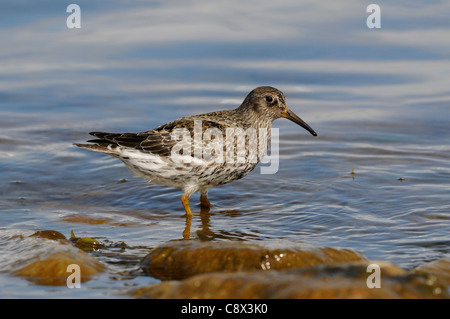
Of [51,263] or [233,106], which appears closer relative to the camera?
[51,263]

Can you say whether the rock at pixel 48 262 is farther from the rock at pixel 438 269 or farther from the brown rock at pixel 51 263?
the rock at pixel 438 269

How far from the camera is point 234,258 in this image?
6172mm

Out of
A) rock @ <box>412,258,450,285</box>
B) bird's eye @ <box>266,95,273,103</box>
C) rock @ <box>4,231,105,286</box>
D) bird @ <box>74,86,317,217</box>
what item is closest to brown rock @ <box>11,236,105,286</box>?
rock @ <box>4,231,105,286</box>

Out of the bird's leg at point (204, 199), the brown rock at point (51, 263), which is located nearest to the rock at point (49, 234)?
the brown rock at point (51, 263)

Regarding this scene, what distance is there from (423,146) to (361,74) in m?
3.55

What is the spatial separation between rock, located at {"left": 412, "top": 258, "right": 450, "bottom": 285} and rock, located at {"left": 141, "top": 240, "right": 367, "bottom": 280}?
1.74 ft

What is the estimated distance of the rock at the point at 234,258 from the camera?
6125 millimetres

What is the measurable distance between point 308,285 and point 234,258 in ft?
4.59

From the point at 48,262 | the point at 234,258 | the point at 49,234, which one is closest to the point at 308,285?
the point at 234,258

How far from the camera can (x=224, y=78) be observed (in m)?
14.3

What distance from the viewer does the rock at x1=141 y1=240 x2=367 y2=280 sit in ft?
20.1

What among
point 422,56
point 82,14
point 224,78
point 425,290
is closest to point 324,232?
point 425,290

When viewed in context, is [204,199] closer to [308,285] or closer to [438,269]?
[438,269]

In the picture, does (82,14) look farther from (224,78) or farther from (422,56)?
(422,56)
